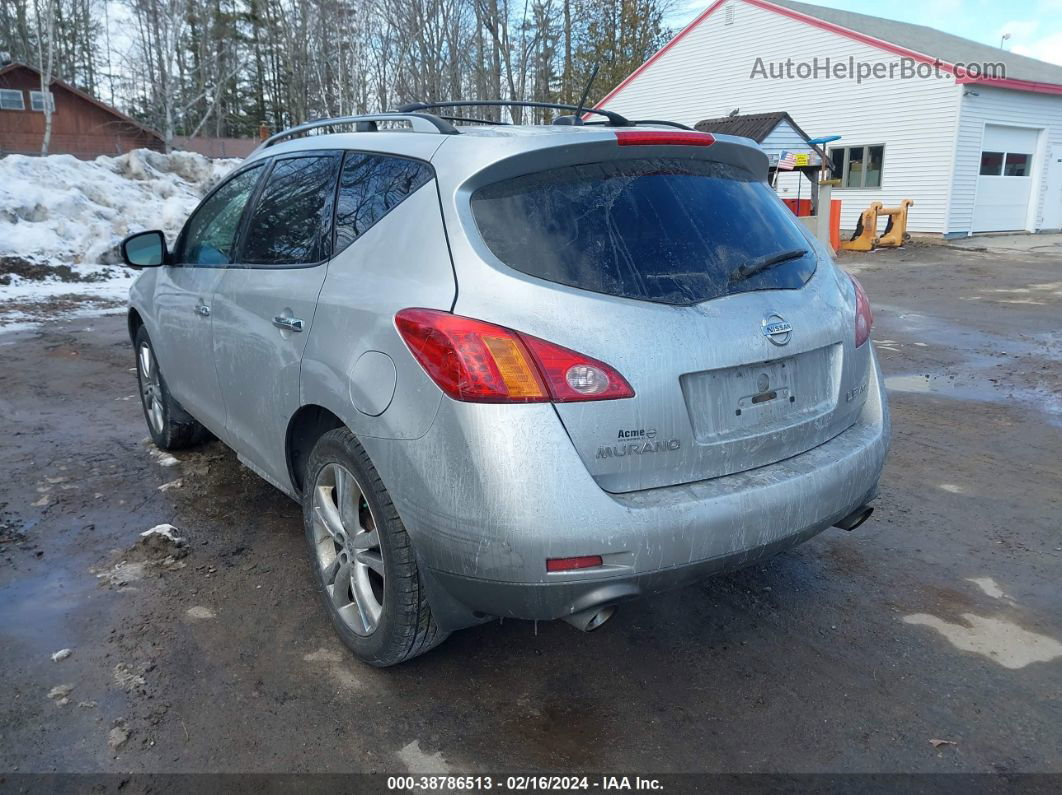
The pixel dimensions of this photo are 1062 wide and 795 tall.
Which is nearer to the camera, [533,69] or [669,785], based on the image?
[669,785]

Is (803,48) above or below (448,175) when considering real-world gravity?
above

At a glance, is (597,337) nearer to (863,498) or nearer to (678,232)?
(678,232)

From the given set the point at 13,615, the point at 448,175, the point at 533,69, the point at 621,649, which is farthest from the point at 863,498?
the point at 533,69

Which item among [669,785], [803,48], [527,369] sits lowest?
[669,785]

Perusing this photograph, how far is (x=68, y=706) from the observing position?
2.69 metres

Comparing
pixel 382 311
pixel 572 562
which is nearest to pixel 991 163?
pixel 382 311

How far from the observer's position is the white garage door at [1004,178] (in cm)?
2258

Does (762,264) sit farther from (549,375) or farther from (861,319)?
(549,375)

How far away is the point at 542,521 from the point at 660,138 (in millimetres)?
1364

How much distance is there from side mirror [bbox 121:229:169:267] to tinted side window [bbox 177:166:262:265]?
0.09 m

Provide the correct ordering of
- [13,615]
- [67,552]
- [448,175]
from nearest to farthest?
[448,175]
[13,615]
[67,552]

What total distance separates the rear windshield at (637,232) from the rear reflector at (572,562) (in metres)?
0.77

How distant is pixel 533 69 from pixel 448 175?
123ft

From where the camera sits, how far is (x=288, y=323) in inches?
121
